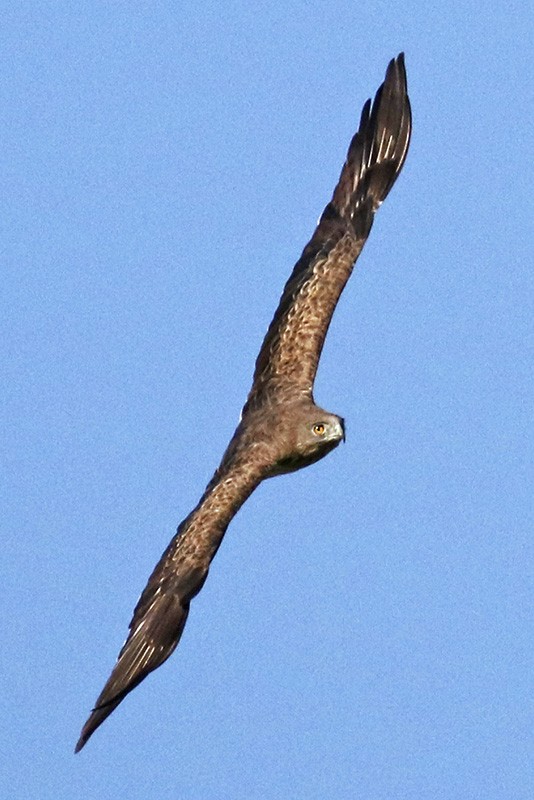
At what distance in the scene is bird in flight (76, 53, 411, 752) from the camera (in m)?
25.3

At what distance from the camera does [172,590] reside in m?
25.6

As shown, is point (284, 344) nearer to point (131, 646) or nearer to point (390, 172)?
point (390, 172)

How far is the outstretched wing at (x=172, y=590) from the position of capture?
24.9 meters

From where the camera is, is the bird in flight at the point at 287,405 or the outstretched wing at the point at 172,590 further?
the bird in flight at the point at 287,405

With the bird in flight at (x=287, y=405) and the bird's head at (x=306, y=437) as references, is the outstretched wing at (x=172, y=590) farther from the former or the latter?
the bird's head at (x=306, y=437)

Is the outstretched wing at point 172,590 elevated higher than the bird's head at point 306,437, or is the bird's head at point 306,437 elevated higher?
the bird's head at point 306,437

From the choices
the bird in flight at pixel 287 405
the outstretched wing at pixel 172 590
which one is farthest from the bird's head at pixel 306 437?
the outstretched wing at pixel 172 590

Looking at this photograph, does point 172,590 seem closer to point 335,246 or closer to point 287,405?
point 287,405

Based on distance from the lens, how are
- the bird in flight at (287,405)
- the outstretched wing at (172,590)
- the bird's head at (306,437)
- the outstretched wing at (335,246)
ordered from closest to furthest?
the outstretched wing at (172,590) < the bird in flight at (287,405) < the bird's head at (306,437) < the outstretched wing at (335,246)

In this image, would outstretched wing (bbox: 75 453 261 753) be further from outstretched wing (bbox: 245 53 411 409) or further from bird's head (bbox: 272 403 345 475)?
outstretched wing (bbox: 245 53 411 409)

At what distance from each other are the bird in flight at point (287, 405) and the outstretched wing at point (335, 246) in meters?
0.01

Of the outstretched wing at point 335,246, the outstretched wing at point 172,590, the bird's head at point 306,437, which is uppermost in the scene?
the outstretched wing at point 335,246

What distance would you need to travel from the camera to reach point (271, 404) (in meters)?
28.3

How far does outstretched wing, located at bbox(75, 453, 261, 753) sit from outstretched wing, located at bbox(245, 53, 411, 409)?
251cm
